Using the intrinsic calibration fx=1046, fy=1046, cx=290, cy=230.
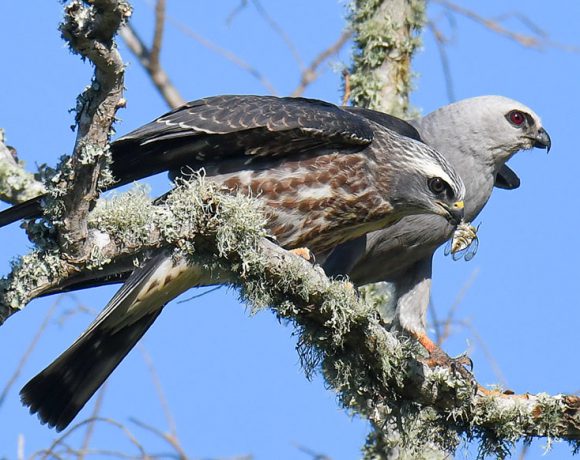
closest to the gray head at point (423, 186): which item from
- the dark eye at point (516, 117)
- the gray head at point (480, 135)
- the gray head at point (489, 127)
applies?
the gray head at point (480, 135)

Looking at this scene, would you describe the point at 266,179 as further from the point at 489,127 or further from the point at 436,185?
the point at 489,127

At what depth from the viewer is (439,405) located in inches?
199

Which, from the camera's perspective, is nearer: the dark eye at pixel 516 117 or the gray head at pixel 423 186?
the gray head at pixel 423 186

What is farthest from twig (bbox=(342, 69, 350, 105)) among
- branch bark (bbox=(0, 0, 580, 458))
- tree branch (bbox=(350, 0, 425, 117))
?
branch bark (bbox=(0, 0, 580, 458))

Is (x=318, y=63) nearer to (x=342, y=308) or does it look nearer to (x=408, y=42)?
(x=408, y=42)

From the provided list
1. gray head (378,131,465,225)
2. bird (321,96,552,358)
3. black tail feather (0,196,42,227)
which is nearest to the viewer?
black tail feather (0,196,42,227)

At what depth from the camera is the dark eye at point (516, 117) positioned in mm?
7391

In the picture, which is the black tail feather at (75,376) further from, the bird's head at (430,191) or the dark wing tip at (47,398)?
the bird's head at (430,191)

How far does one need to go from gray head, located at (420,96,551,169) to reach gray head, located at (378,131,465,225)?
97 centimetres

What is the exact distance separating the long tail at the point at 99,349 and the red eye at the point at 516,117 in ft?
9.66

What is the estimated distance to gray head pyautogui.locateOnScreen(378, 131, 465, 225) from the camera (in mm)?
6152

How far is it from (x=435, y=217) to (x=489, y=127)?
3.17 feet

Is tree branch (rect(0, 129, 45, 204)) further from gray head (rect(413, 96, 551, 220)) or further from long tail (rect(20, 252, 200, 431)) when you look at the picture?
gray head (rect(413, 96, 551, 220))

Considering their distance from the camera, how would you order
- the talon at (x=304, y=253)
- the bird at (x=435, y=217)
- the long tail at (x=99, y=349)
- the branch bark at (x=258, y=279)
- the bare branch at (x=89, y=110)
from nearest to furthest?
the bare branch at (x=89, y=110) < the branch bark at (x=258, y=279) < the long tail at (x=99, y=349) < the talon at (x=304, y=253) < the bird at (x=435, y=217)
